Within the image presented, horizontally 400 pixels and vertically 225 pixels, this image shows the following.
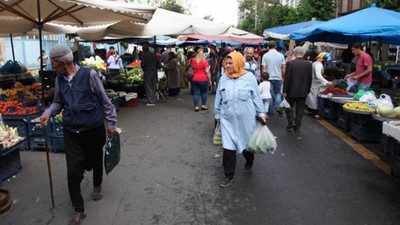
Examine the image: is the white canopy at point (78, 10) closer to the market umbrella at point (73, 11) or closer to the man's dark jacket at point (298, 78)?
the market umbrella at point (73, 11)

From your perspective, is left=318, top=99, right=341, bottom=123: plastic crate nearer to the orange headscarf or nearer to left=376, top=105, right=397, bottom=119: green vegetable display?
left=376, top=105, right=397, bottom=119: green vegetable display

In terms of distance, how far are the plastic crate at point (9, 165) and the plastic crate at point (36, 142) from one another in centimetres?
96

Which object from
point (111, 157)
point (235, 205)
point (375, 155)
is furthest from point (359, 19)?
point (111, 157)

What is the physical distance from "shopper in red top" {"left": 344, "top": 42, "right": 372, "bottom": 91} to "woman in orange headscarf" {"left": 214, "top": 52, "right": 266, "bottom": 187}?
4667 millimetres

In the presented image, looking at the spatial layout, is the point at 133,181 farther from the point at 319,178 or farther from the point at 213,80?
the point at 213,80

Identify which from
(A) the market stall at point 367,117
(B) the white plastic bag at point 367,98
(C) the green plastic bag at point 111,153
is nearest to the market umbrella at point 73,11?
(C) the green plastic bag at point 111,153

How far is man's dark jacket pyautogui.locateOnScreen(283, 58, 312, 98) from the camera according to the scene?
7480mm

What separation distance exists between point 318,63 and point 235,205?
606 cm

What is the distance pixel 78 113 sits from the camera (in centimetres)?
363

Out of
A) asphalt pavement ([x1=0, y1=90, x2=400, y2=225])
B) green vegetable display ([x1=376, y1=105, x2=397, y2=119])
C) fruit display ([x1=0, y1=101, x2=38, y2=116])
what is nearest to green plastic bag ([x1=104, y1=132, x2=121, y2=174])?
asphalt pavement ([x1=0, y1=90, x2=400, y2=225])

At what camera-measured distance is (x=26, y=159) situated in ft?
19.2

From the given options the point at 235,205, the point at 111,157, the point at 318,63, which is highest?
the point at 318,63

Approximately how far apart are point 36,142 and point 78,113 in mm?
3198

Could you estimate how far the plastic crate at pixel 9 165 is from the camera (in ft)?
16.1
